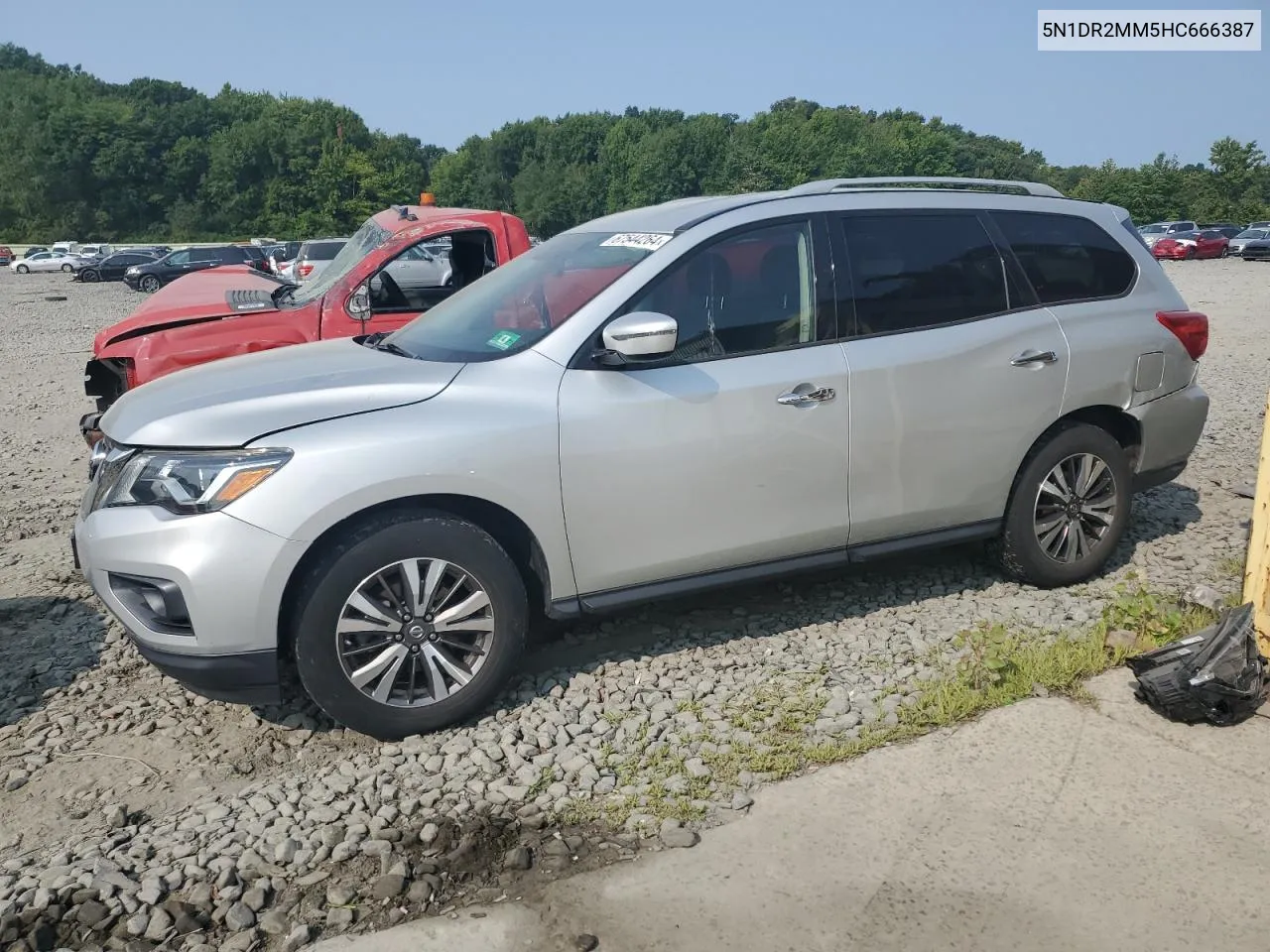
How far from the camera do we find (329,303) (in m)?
7.25

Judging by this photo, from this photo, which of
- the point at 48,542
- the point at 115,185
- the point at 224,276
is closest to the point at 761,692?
the point at 48,542

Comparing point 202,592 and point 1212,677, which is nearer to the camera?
point 202,592

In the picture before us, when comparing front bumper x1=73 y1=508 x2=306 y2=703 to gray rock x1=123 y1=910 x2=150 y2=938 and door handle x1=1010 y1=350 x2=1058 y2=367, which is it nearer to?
gray rock x1=123 y1=910 x2=150 y2=938

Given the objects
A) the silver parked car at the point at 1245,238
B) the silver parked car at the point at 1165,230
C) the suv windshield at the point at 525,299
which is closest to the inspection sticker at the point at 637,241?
the suv windshield at the point at 525,299

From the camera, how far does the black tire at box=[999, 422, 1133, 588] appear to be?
5.07m

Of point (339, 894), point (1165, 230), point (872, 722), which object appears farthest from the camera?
point (1165, 230)

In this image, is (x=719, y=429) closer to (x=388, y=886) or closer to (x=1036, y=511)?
(x=1036, y=511)

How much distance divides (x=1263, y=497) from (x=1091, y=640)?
891mm

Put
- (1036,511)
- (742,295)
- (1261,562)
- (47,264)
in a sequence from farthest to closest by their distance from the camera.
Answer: (47,264)
(1036,511)
(742,295)
(1261,562)

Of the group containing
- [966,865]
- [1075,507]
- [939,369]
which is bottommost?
[966,865]

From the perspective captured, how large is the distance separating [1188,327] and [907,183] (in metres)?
1.61

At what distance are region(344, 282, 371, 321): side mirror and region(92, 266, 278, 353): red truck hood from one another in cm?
59

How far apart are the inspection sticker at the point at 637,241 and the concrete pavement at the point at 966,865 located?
2165 millimetres

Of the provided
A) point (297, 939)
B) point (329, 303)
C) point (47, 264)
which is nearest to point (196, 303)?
point (329, 303)
